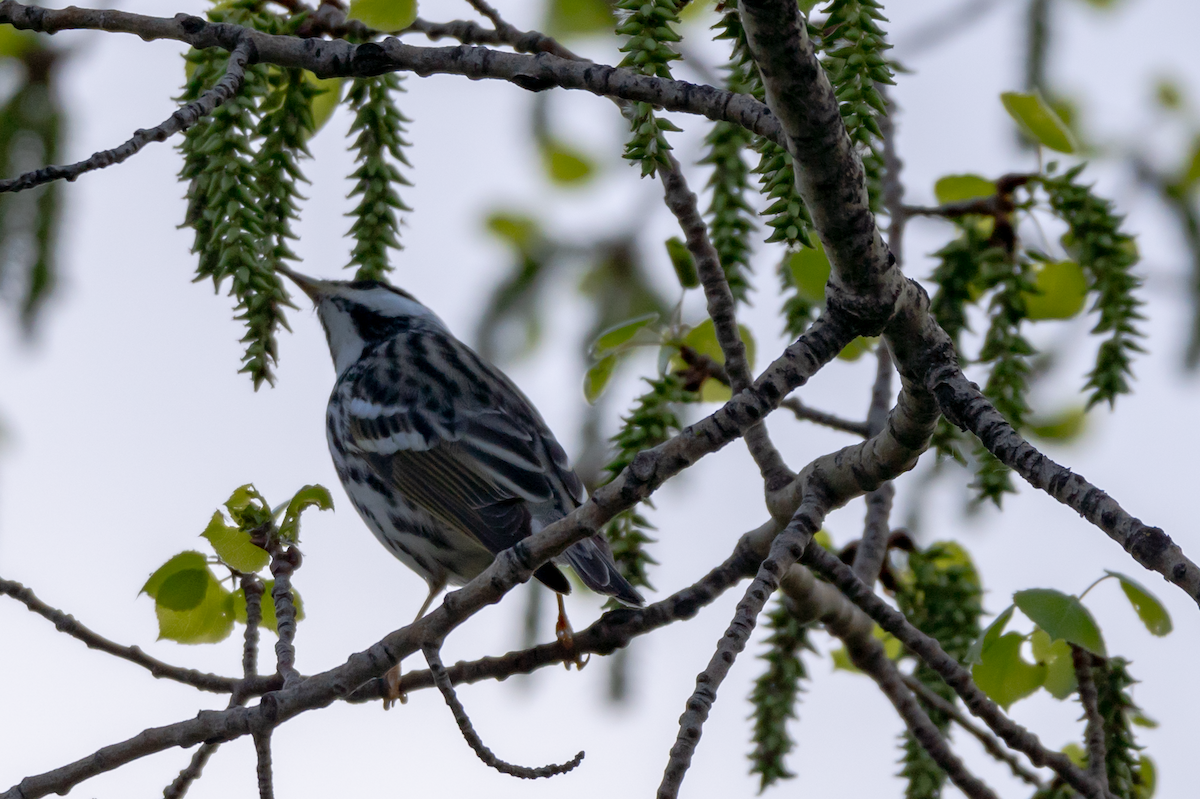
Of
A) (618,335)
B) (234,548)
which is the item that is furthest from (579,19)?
(234,548)

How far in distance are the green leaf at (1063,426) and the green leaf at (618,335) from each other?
4.55ft

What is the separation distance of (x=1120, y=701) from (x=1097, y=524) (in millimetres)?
1334

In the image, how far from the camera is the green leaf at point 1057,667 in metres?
2.26

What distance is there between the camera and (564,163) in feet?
11.4

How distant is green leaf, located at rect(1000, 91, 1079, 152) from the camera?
2486mm

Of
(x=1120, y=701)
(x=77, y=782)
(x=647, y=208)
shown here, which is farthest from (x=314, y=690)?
(x=647, y=208)

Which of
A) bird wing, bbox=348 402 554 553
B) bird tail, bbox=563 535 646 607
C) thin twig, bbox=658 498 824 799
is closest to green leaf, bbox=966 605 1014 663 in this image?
thin twig, bbox=658 498 824 799

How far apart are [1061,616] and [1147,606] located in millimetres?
274

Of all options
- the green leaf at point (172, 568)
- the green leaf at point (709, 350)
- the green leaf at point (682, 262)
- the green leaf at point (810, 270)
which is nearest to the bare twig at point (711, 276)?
the green leaf at point (810, 270)

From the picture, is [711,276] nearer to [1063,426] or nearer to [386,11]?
[386,11]

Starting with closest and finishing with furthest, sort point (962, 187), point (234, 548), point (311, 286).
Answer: point (234, 548) < point (962, 187) < point (311, 286)

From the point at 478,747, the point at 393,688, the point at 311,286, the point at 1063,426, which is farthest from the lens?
the point at 311,286

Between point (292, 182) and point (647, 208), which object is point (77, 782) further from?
point (647, 208)

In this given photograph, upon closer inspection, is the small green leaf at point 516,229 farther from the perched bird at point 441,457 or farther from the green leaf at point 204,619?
the green leaf at point 204,619
